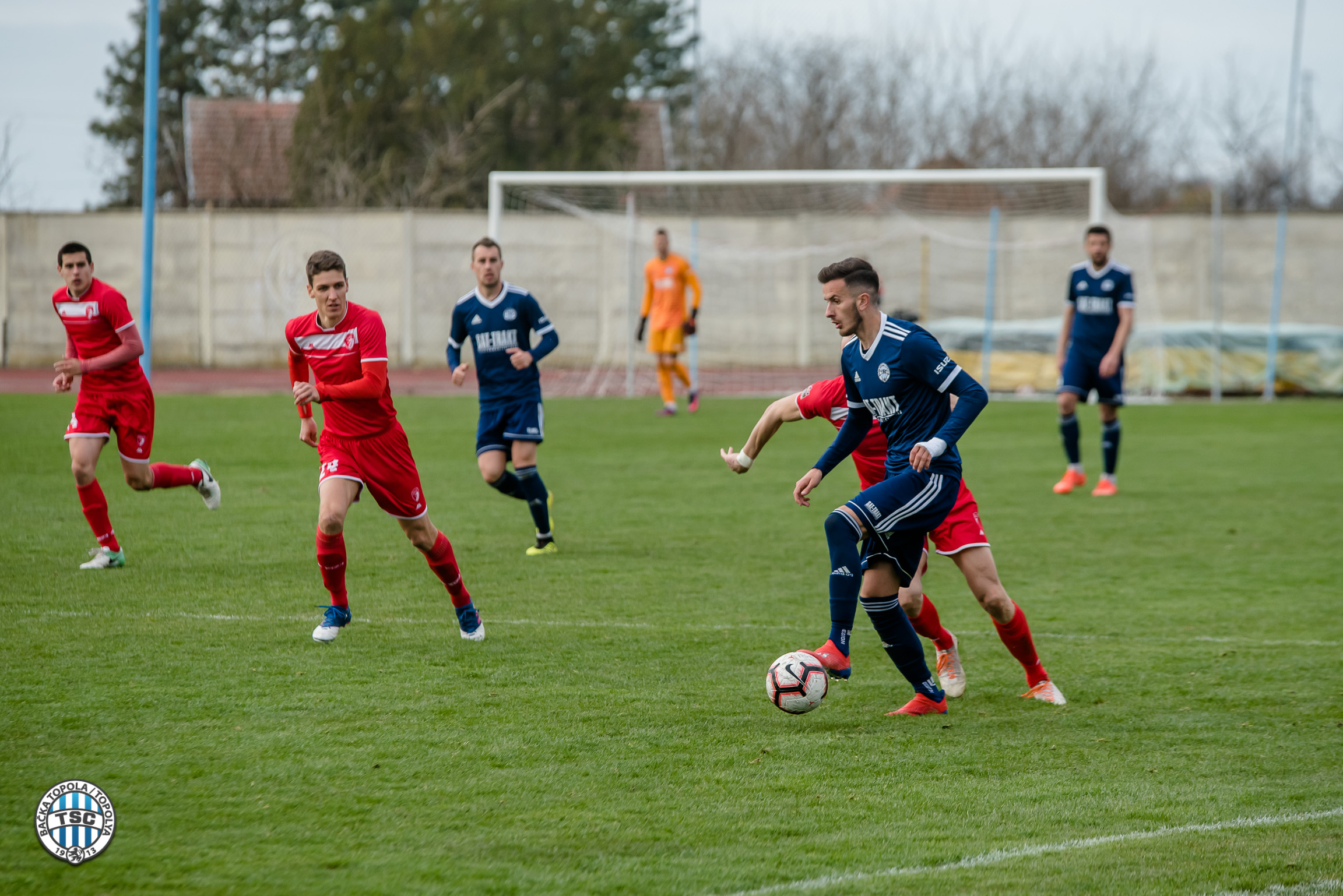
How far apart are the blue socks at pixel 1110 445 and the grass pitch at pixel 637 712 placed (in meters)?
1.36

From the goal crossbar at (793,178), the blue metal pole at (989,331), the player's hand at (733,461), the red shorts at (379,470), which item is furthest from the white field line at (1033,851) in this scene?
the blue metal pole at (989,331)

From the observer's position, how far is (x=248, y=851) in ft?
11.3

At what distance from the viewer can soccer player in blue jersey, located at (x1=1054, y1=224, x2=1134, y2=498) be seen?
10844mm

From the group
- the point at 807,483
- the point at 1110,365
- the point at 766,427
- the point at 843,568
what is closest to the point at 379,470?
the point at 766,427

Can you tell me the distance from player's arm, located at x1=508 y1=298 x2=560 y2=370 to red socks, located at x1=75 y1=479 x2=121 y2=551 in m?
2.55

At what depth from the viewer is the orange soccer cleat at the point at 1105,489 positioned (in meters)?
11.0

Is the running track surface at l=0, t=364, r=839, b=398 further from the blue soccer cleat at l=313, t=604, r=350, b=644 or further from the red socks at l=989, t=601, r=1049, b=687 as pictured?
the red socks at l=989, t=601, r=1049, b=687

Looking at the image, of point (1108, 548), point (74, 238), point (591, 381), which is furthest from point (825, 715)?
point (74, 238)

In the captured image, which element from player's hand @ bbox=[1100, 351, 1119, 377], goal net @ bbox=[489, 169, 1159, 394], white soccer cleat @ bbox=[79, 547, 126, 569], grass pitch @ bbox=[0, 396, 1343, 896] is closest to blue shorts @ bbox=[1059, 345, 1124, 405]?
player's hand @ bbox=[1100, 351, 1119, 377]

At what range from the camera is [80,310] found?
24.8 ft

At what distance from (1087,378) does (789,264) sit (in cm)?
1396

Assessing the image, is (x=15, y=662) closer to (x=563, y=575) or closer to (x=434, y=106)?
(x=563, y=575)

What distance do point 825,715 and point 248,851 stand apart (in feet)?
7.59

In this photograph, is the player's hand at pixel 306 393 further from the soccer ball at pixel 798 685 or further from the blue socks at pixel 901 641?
the blue socks at pixel 901 641
